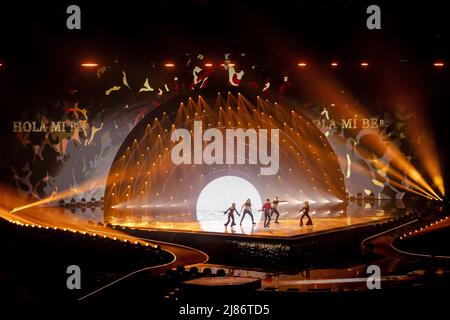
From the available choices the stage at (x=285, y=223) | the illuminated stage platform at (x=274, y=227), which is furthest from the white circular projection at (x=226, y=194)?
the illuminated stage platform at (x=274, y=227)

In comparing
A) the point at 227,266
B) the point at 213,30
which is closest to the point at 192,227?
the point at 227,266

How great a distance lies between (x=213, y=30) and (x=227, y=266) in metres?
9.11

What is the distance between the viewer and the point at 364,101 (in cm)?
3312

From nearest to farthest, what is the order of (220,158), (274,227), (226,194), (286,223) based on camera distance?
(274,227) < (286,223) < (220,158) < (226,194)

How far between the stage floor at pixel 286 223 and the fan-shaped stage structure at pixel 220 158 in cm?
491

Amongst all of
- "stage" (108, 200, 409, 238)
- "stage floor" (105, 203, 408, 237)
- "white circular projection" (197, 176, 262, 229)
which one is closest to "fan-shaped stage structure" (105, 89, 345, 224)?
"white circular projection" (197, 176, 262, 229)

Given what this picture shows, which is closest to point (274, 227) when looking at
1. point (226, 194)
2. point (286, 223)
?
point (286, 223)

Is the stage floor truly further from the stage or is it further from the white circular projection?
the white circular projection

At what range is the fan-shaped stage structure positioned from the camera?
33.7 meters

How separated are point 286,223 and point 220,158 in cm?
1304

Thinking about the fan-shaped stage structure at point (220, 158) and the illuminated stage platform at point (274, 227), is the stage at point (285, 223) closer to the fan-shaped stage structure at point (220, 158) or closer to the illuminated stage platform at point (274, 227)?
the illuminated stage platform at point (274, 227)

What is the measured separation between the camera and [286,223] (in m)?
24.1

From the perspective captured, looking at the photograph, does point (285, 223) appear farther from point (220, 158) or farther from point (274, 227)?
point (220, 158)

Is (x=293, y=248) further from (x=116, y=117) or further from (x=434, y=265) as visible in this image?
(x=116, y=117)
